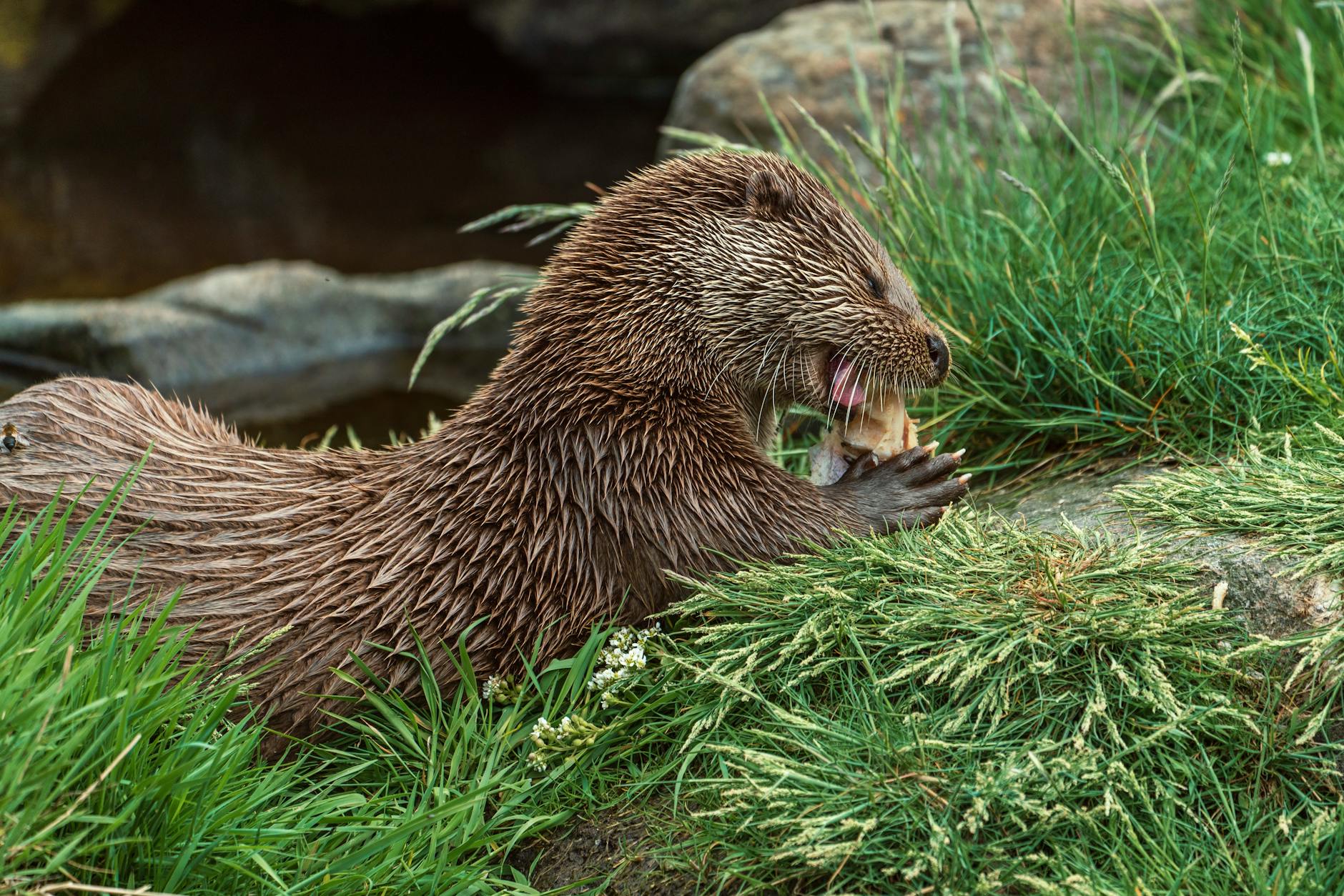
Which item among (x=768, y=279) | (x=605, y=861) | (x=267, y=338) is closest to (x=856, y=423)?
(x=768, y=279)

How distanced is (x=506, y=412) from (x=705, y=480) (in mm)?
481

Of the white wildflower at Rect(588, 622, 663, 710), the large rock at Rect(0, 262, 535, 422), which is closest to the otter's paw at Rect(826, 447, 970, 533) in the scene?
the white wildflower at Rect(588, 622, 663, 710)

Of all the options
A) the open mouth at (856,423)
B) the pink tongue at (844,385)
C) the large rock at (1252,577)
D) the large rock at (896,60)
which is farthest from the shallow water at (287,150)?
the large rock at (1252,577)

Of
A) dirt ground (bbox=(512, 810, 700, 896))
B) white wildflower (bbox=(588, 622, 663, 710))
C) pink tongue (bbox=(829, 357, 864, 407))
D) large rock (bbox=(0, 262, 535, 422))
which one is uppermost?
pink tongue (bbox=(829, 357, 864, 407))

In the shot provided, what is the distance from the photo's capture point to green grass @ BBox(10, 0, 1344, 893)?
80.7 inches

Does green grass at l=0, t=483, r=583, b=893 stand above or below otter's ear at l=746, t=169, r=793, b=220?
below

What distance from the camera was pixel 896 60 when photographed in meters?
5.55

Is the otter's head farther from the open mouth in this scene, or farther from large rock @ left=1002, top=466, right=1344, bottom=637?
large rock @ left=1002, top=466, right=1344, bottom=637

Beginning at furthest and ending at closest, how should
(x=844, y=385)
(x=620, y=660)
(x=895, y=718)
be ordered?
(x=844, y=385) → (x=620, y=660) → (x=895, y=718)

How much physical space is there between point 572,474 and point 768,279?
636 millimetres

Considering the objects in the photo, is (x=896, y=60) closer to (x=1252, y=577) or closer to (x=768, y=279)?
(x=768, y=279)

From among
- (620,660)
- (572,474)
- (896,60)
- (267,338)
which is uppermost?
(896,60)

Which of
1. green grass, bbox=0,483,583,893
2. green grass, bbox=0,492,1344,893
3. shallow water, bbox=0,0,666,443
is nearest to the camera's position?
green grass, bbox=0,483,583,893

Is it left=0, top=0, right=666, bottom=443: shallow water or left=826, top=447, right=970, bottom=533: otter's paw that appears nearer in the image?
left=826, top=447, right=970, bottom=533: otter's paw
